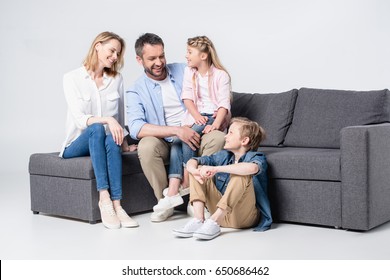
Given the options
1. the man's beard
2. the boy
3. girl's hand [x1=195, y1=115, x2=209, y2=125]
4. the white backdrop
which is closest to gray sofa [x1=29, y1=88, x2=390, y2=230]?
the boy

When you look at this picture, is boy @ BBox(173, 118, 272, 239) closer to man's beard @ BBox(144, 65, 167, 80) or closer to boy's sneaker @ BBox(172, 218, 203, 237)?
boy's sneaker @ BBox(172, 218, 203, 237)

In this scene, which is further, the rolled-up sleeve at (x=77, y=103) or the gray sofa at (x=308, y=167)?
the rolled-up sleeve at (x=77, y=103)

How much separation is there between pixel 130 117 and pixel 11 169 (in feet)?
8.30

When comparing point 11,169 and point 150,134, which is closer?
point 150,134

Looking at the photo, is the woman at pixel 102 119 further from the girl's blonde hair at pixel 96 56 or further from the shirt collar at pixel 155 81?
the shirt collar at pixel 155 81

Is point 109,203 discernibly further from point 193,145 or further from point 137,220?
point 193,145

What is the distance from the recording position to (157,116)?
4293 millimetres

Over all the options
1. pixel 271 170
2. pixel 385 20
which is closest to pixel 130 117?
pixel 271 170

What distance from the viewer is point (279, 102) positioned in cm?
457

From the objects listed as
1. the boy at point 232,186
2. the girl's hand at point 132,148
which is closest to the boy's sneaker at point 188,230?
the boy at point 232,186

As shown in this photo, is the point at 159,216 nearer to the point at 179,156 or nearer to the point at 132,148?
the point at 179,156

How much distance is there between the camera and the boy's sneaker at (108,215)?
3.83 m

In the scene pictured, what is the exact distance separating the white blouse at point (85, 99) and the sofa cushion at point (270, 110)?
0.88m

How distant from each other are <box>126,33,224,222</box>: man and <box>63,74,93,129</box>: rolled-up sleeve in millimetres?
300
